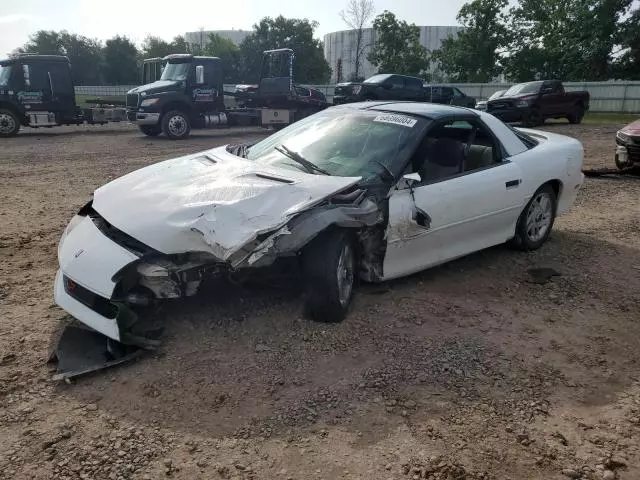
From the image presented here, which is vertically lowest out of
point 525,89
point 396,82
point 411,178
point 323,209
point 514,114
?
point 323,209

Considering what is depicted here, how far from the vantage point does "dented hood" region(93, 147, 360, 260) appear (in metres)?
3.03

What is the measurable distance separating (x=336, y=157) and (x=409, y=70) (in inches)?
1564

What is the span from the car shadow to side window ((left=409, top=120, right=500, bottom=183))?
35.1 inches

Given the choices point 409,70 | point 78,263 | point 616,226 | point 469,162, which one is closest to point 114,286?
point 78,263

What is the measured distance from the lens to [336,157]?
4.05 metres

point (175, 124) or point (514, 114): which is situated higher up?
point (514, 114)

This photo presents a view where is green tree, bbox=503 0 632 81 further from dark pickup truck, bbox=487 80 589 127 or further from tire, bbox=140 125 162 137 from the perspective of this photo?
tire, bbox=140 125 162 137

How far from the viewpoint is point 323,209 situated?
3316 millimetres

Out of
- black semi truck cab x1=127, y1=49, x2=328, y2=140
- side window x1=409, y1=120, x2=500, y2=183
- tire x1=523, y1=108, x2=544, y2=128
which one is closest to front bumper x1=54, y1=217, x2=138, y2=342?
side window x1=409, y1=120, x2=500, y2=183

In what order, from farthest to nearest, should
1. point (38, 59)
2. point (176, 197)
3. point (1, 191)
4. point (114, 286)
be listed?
1. point (38, 59)
2. point (1, 191)
3. point (176, 197)
4. point (114, 286)

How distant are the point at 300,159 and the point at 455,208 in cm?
127

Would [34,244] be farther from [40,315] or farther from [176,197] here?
[176,197]

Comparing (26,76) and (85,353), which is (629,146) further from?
(26,76)

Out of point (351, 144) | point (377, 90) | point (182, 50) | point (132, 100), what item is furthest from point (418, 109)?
point (182, 50)
